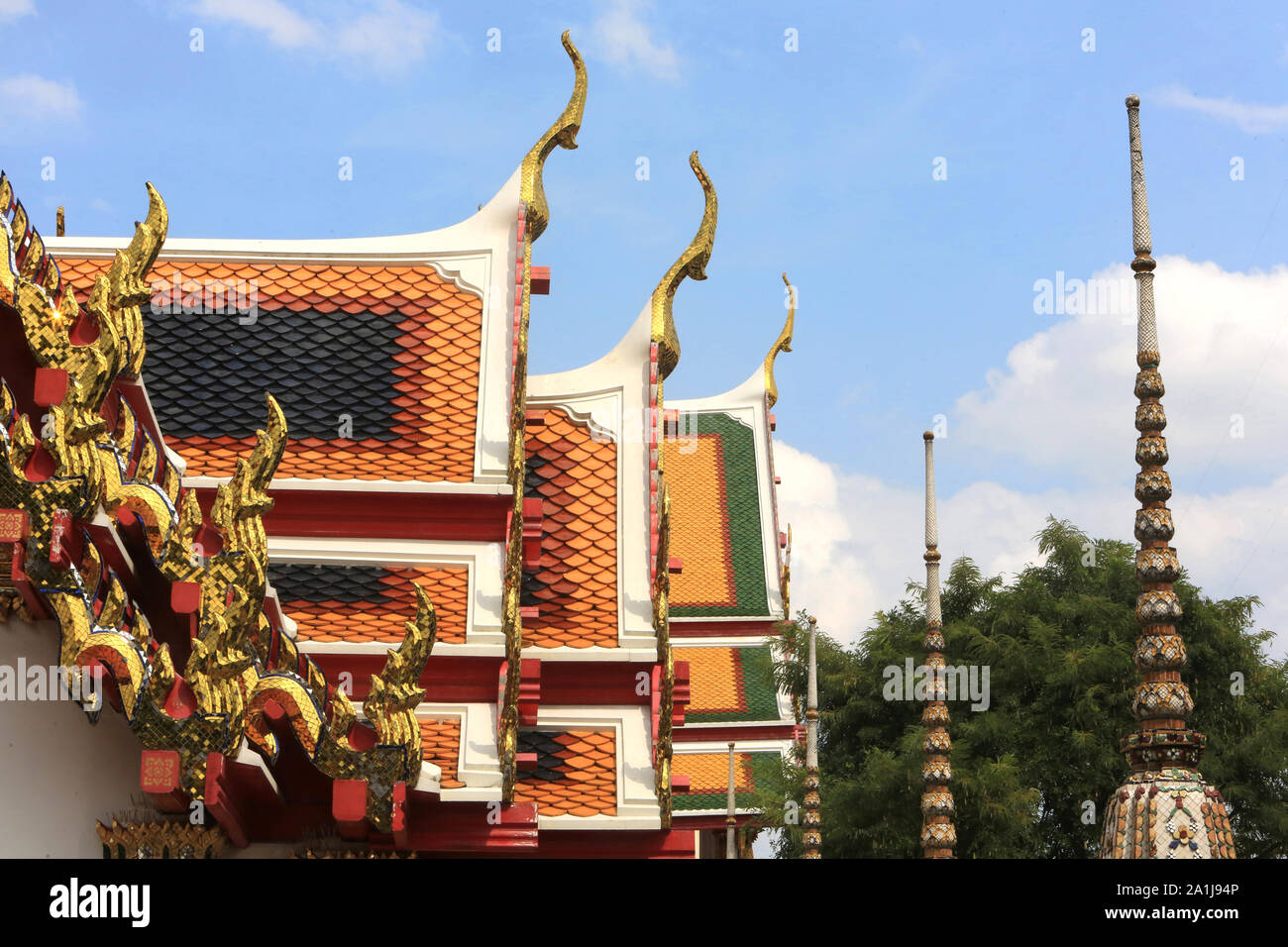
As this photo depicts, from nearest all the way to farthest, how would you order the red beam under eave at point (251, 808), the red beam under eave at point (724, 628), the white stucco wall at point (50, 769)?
1. the white stucco wall at point (50, 769)
2. the red beam under eave at point (251, 808)
3. the red beam under eave at point (724, 628)

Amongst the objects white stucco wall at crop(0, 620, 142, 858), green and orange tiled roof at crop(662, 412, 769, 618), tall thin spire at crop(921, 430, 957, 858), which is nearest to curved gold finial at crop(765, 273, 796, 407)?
green and orange tiled roof at crop(662, 412, 769, 618)

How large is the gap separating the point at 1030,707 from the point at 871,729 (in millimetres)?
2776

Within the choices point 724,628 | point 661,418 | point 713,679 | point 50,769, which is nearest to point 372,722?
point 50,769

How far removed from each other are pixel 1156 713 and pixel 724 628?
17779 mm

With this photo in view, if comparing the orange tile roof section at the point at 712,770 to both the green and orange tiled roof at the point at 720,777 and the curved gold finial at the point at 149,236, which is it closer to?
the green and orange tiled roof at the point at 720,777

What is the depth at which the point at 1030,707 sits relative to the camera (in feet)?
78.1

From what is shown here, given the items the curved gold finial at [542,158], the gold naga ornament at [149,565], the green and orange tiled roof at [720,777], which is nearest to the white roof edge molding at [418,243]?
the curved gold finial at [542,158]

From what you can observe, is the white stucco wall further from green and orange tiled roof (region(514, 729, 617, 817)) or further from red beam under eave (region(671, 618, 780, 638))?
red beam under eave (region(671, 618, 780, 638))

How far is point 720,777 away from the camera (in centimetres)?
2617

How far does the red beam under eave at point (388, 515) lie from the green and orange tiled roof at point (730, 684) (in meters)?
16.3

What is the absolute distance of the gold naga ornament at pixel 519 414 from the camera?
9.50m

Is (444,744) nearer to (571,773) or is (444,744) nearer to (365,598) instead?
(365,598)
